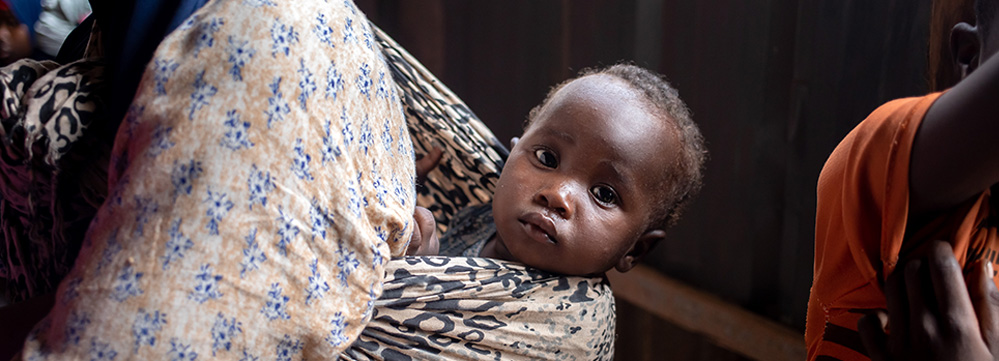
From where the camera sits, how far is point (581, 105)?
1.47 m

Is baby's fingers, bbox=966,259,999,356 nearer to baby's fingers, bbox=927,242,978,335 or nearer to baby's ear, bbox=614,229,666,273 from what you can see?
baby's fingers, bbox=927,242,978,335

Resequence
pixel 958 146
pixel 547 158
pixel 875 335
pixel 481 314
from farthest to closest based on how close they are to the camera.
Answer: pixel 547 158, pixel 481 314, pixel 875 335, pixel 958 146

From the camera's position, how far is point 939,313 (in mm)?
982

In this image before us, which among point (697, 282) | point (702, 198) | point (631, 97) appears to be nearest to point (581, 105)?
point (631, 97)

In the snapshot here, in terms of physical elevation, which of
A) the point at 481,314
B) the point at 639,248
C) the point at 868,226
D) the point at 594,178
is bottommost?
the point at 639,248

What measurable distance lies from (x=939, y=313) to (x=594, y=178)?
67 centimetres

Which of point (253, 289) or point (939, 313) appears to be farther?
point (939, 313)

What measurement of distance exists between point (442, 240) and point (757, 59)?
1.17 m

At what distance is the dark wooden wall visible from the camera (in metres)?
1.82

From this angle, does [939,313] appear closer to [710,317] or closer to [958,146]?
[958,146]

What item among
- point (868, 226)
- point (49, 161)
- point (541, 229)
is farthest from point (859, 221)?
point (49, 161)

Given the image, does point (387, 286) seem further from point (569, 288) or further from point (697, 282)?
point (697, 282)

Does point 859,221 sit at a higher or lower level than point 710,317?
higher

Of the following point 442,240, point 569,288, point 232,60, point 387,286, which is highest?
point 232,60
